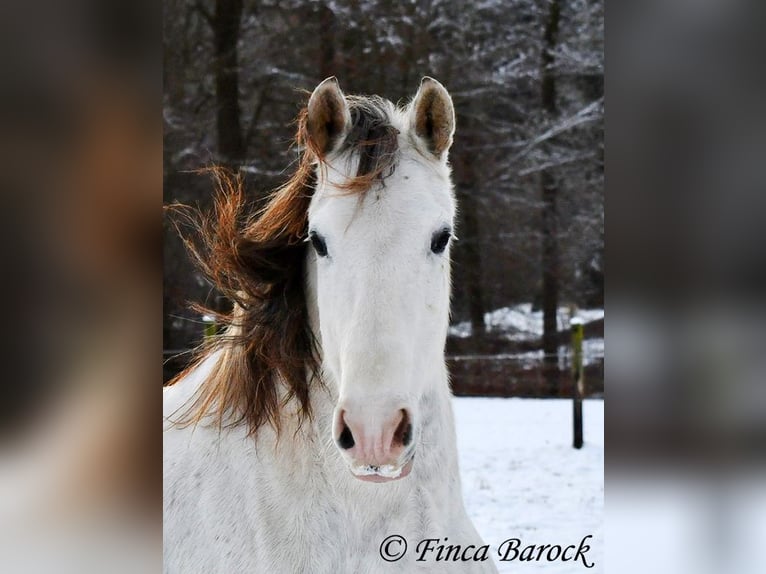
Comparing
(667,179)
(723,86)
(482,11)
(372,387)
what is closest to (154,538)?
(372,387)

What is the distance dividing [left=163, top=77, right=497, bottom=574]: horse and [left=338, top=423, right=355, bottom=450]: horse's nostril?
0.07 metres

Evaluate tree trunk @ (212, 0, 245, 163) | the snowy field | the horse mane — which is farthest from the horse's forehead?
tree trunk @ (212, 0, 245, 163)

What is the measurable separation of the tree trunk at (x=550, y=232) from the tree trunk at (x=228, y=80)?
7.48 ft

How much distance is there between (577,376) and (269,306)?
411 centimetres

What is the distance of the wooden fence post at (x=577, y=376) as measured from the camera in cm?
479

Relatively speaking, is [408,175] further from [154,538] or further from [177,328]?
[177,328]

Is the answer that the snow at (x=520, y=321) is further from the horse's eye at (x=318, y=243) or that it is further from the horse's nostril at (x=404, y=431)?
the horse's nostril at (x=404, y=431)

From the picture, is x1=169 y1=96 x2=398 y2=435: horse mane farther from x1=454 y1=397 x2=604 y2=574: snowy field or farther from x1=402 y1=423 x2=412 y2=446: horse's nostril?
x1=454 y1=397 x2=604 y2=574: snowy field

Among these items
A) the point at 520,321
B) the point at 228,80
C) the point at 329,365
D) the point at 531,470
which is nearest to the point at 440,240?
the point at 329,365

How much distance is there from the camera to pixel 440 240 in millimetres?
1455

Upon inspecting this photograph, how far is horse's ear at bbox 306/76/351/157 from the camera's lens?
1464 millimetres

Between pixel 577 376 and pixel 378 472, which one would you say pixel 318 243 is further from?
pixel 577 376

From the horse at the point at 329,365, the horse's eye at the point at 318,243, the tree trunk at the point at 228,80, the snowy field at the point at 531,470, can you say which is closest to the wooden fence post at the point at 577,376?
the snowy field at the point at 531,470

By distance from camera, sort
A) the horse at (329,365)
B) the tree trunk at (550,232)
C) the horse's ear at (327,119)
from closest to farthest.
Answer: the horse at (329,365), the horse's ear at (327,119), the tree trunk at (550,232)
